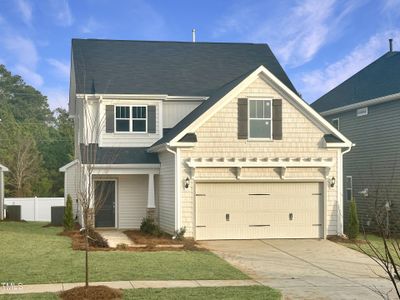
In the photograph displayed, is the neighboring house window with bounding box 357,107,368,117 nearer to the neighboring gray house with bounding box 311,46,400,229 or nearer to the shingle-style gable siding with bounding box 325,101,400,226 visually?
the neighboring gray house with bounding box 311,46,400,229

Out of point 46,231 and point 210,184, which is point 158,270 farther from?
point 46,231

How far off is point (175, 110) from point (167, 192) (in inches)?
184

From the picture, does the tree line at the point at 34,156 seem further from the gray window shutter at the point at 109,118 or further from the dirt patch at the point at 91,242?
the dirt patch at the point at 91,242

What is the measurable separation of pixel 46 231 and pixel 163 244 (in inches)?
257

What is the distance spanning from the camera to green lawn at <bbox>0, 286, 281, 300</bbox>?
10023 millimetres

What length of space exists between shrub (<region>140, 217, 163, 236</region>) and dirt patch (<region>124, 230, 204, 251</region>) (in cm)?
16

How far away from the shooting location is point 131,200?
923 inches

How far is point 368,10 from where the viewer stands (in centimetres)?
2086

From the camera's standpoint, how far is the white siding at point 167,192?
19.8 m

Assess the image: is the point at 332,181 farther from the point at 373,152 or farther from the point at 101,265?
the point at 101,265

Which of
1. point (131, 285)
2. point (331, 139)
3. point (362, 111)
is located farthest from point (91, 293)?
point (362, 111)

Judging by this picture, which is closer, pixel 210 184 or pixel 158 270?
pixel 158 270

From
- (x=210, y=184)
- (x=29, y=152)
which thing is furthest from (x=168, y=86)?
(x=29, y=152)

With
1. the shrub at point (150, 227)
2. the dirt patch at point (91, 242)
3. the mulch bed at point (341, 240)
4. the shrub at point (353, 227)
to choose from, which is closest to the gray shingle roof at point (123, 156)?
the shrub at point (150, 227)
